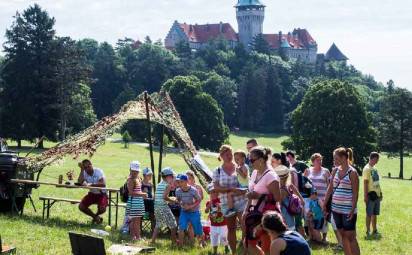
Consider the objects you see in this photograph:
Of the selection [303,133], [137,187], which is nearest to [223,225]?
[137,187]

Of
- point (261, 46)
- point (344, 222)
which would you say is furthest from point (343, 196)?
point (261, 46)

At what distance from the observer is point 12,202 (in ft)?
53.4

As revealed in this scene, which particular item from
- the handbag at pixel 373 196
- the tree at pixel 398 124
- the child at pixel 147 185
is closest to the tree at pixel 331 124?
the tree at pixel 398 124

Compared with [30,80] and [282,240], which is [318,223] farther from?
[30,80]

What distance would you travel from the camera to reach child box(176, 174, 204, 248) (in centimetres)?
1234

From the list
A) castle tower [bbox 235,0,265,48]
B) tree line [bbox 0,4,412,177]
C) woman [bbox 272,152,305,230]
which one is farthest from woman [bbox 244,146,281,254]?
castle tower [bbox 235,0,265,48]

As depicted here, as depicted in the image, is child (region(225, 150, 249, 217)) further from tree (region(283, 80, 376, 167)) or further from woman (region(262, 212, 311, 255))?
tree (region(283, 80, 376, 167))

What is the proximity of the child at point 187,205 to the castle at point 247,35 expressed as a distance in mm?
166575

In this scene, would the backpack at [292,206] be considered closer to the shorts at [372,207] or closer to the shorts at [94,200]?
the shorts at [372,207]

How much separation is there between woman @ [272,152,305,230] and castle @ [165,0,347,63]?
167484 mm

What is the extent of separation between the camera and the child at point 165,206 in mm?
12742

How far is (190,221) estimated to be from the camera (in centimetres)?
1251

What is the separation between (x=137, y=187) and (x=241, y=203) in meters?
3.01

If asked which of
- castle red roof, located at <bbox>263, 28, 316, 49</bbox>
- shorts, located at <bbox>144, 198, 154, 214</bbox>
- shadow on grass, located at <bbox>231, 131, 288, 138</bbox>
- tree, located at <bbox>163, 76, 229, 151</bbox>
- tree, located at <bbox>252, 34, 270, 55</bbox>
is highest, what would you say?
castle red roof, located at <bbox>263, 28, 316, 49</bbox>
